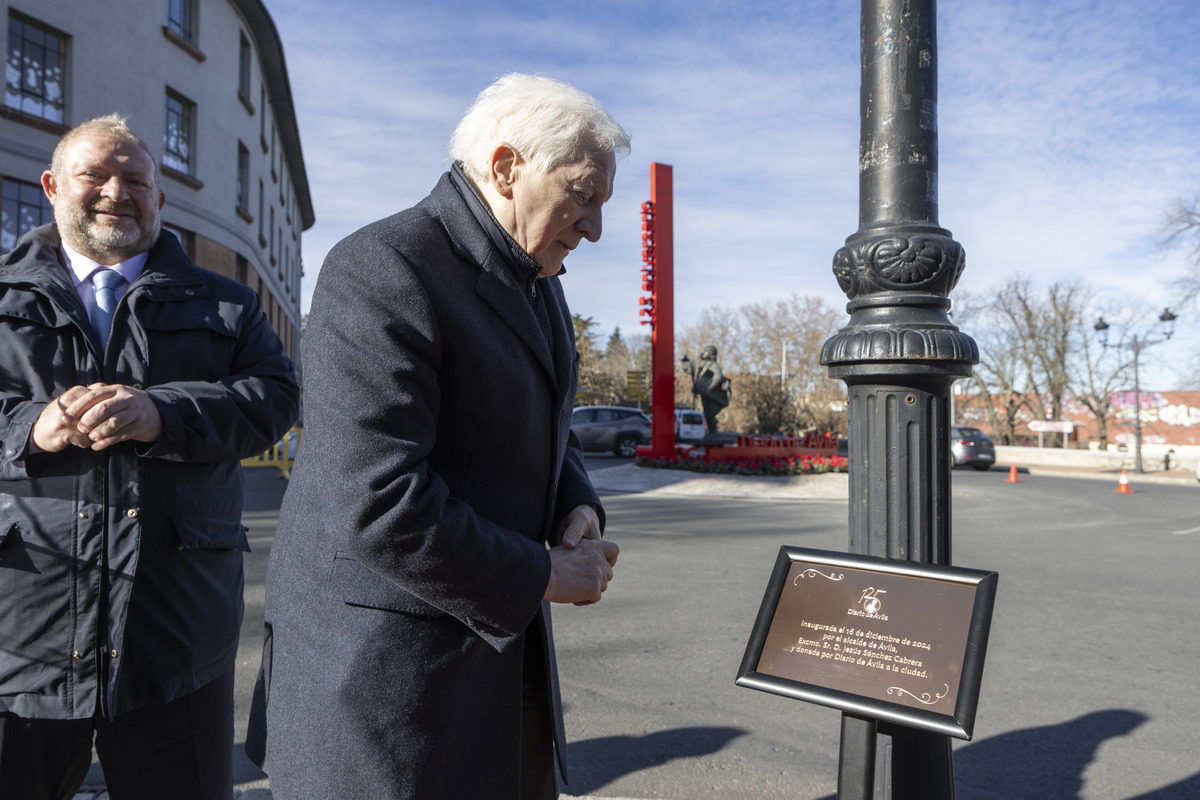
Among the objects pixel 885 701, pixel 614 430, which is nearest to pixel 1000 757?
pixel 885 701

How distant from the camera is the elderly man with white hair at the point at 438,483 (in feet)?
4.38

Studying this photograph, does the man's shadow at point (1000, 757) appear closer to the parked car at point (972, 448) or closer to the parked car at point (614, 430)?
the parked car at point (614, 430)

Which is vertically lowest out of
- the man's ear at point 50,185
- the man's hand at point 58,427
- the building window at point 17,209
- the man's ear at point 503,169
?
the man's hand at point 58,427

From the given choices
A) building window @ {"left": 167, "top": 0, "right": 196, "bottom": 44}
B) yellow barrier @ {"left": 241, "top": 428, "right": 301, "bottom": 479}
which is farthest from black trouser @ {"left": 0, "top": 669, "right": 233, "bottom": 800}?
building window @ {"left": 167, "top": 0, "right": 196, "bottom": 44}

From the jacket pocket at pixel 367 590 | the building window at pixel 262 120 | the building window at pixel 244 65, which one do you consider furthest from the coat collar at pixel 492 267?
the building window at pixel 262 120

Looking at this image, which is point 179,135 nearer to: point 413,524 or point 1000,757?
point 1000,757

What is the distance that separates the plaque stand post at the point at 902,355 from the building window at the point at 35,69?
59.3ft

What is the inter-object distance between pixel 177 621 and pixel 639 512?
989cm

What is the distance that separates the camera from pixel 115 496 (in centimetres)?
192

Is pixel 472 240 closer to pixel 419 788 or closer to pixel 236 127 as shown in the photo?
pixel 419 788

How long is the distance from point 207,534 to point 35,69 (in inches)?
720

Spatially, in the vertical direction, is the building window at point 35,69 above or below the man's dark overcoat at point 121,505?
above

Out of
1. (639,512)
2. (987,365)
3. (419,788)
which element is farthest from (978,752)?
(987,365)

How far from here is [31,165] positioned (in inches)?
617
